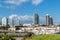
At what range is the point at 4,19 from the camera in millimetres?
141000

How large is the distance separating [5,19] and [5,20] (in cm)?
131

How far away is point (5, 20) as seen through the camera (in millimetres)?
138875

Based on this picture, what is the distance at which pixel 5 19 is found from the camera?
5512 inches

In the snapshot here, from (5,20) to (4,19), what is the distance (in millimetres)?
2403

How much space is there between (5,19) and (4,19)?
1.27 metres
